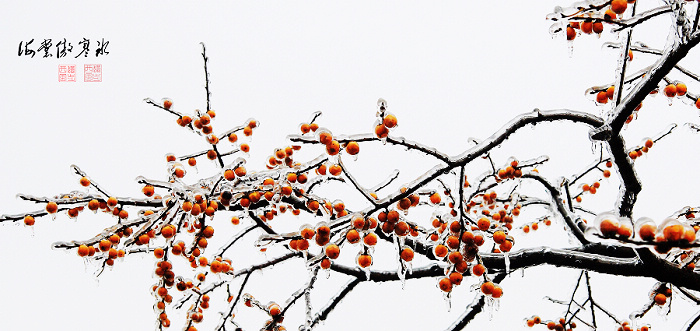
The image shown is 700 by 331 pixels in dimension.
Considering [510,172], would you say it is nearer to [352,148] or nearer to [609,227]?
[352,148]

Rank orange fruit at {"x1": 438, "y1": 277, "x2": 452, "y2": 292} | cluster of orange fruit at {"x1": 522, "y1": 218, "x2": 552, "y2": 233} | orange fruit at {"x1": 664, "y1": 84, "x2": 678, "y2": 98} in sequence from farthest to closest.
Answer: cluster of orange fruit at {"x1": 522, "y1": 218, "x2": 552, "y2": 233}
orange fruit at {"x1": 664, "y1": 84, "x2": 678, "y2": 98}
orange fruit at {"x1": 438, "y1": 277, "x2": 452, "y2": 292}

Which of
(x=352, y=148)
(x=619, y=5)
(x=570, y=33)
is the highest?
(x=570, y=33)

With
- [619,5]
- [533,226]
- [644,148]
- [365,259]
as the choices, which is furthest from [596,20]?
[533,226]

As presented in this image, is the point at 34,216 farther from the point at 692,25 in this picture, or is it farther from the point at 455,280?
the point at 692,25

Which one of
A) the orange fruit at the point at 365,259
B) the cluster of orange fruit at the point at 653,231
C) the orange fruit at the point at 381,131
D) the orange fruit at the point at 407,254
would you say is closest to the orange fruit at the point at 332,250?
the orange fruit at the point at 365,259

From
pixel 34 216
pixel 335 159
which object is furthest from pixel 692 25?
pixel 34 216

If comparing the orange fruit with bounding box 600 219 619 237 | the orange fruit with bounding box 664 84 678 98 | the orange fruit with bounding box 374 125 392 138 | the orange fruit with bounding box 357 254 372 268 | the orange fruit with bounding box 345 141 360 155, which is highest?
the orange fruit with bounding box 664 84 678 98

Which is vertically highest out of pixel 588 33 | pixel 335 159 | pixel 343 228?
pixel 588 33

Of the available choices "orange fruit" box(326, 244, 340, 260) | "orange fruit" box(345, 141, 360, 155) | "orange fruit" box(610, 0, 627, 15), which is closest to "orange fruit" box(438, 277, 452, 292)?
"orange fruit" box(326, 244, 340, 260)

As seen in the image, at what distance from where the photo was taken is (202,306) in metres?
3.14

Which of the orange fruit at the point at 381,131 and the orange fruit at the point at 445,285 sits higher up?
the orange fruit at the point at 381,131

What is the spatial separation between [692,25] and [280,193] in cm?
238

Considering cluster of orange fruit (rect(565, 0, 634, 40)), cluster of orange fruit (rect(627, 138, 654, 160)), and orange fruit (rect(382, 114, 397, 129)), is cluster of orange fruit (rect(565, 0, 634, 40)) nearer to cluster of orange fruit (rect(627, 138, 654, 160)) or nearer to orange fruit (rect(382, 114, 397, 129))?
orange fruit (rect(382, 114, 397, 129))

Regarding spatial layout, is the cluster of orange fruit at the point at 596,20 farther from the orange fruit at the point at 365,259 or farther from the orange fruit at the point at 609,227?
the orange fruit at the point at 365,259
